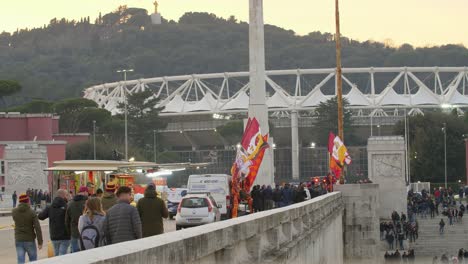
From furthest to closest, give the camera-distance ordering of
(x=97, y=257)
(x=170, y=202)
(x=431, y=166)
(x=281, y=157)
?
(x=281, y=157) → (x=431, y=166) → (x=170, y=202) → (x=97, y=257)

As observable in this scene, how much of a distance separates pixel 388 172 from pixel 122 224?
59.1 meters

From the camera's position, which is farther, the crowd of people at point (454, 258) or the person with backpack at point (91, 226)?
the crowd of people at point (454, 258)

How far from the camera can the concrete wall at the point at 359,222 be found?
182 feet

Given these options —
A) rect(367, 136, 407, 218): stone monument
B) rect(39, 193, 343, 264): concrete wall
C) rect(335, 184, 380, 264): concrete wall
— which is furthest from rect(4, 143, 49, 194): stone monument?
rect(39, 193, 343, 264): concrete wall

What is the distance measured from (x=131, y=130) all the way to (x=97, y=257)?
151942 mm

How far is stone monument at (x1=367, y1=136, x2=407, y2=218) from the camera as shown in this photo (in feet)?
233

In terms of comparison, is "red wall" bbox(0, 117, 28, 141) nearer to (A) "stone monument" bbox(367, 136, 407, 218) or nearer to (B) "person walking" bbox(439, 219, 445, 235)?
(A) "stone monument" bbox(367, 136, 407, 218)

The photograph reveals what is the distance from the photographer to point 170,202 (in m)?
53.6

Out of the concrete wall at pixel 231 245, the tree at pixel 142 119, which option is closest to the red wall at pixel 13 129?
the tree at pixel 142 119

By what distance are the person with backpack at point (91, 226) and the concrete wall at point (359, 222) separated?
40.0 meters

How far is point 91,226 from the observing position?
1547 cm

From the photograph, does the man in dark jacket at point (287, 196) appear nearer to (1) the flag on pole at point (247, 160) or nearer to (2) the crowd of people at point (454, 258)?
(1) the flag on pole at point (247, 160)

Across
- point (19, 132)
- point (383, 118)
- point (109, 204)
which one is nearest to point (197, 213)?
point (109, 204)

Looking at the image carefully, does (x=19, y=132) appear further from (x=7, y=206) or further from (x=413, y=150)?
(x=413, y=150)
